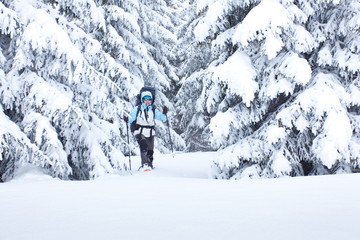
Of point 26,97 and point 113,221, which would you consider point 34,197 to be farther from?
point 26,97

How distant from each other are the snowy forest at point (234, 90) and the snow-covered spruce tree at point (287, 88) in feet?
0.07

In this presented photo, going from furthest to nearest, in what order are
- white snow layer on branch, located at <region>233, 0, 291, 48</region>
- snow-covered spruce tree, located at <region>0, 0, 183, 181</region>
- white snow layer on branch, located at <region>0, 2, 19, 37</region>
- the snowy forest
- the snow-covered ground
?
white snow layer on branch, located at <region>233, 0, 291, 48</region> → the snowy forest → snow-covered spruce tree, located at <region>0, 0, 183, 181</region> → white snow layer on branch, located at <region>0, 2, 19, 37</region> → the snow-covered ground

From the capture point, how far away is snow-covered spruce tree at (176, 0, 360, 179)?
243 inches

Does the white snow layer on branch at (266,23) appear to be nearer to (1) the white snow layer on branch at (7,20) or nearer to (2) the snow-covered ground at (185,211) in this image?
(2) the snow-covered ground at (185,211)

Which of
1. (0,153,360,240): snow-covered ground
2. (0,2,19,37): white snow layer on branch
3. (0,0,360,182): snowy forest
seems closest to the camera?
(0,153,360,240): snow-covered ground

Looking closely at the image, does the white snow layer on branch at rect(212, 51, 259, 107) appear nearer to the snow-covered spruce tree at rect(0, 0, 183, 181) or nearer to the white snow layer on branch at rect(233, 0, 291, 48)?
the white snow layer on branch at rect(233, 0, 291, 48)

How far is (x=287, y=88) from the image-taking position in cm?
640

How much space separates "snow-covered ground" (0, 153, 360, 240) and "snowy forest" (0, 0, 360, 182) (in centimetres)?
185

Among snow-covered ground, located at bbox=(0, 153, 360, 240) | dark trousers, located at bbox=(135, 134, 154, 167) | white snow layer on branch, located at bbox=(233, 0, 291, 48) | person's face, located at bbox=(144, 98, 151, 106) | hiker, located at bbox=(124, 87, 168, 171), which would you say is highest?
white snow layer on branch, located at bbox=(233, 0, 291, 48)

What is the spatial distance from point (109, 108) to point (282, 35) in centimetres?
401

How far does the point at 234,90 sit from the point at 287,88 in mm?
1026

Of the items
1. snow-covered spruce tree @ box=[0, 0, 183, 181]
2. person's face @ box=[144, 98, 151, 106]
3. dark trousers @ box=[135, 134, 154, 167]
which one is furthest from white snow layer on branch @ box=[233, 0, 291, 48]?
dark trousers @ box=[135, 134, 154, 167]

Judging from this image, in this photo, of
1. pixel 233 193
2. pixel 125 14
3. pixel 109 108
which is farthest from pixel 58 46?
pixel 125 14

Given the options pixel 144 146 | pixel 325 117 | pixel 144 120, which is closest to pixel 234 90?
pixel 325 117
